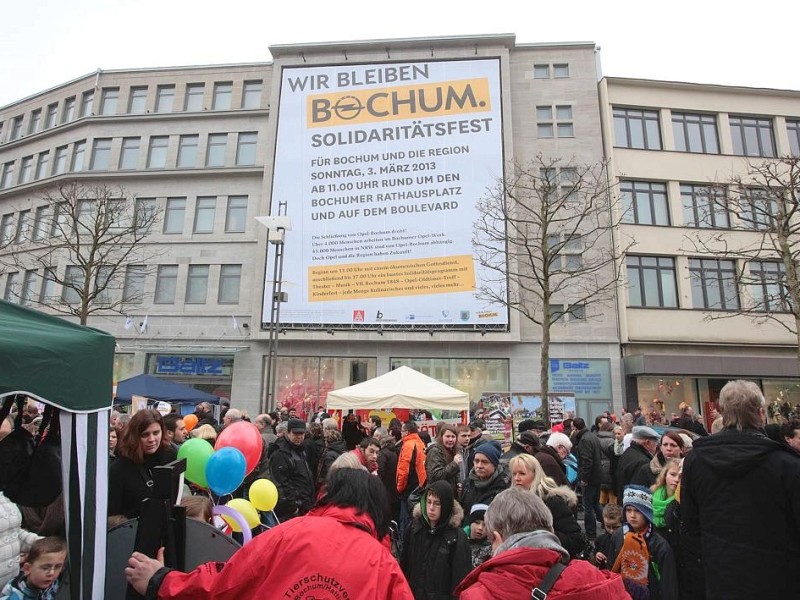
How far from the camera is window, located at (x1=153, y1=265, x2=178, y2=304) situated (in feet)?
86.1

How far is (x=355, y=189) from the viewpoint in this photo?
24906 mm

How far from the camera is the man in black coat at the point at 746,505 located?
2.68 m

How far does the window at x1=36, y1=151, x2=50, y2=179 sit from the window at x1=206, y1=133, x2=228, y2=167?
10624 millimetres

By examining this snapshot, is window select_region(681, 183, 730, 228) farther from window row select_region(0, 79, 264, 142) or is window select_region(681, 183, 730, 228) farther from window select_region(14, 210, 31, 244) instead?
window select_region(14, 210, 31, 244)

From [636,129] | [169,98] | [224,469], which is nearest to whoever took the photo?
[224,469]

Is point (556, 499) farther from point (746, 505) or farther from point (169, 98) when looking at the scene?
point (169, 98)

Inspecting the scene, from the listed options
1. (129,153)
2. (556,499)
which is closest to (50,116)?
(129,153)

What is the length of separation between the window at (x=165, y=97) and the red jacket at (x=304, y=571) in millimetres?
31876

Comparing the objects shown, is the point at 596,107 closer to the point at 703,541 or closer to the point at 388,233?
the point at 388,233

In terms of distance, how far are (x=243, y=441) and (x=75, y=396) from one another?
2716 mm

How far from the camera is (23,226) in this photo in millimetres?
30500

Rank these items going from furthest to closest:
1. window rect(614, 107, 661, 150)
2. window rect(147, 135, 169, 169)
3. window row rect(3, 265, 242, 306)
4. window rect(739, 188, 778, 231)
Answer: window rect(147, 135, 169, 169), window row rect(3, 265, 242, 306), window rect(614, 107, 661, 150), window rect(739, 188, 778, 231)

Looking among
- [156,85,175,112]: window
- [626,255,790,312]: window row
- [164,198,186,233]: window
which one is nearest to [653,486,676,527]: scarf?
[626,255,790,312]: window row

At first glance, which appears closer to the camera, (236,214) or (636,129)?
(636,129)
